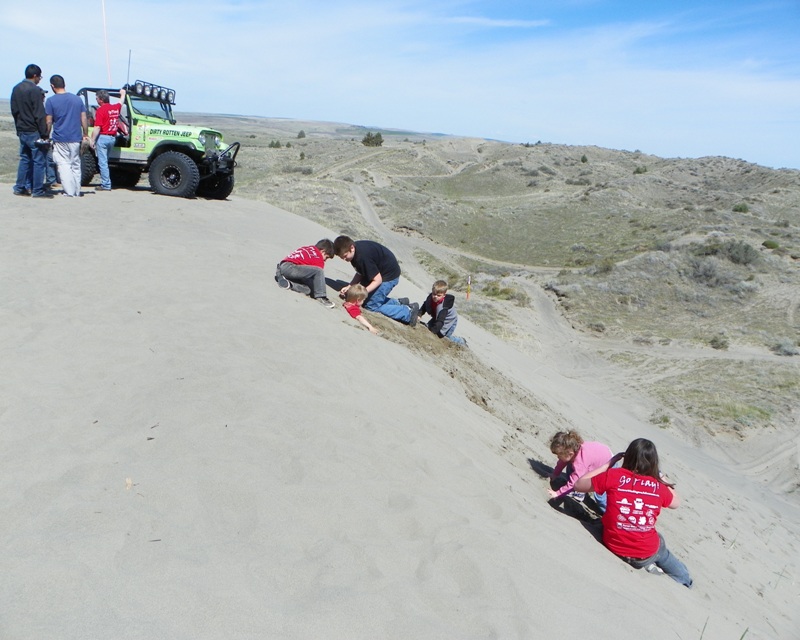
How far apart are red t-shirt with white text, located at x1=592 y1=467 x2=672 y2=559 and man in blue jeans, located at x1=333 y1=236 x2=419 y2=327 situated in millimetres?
4741

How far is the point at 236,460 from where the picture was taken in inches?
161

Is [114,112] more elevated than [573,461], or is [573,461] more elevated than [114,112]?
[114,112]

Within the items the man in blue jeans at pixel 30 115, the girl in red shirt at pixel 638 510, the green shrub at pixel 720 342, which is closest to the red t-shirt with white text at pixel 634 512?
the girl in red shirt at pixel 638 510

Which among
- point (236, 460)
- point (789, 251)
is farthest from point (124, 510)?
point (789, 251)

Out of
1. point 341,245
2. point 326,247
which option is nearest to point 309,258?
point 326,247

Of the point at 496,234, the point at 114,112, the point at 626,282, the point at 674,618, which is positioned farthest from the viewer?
the point at 496,234

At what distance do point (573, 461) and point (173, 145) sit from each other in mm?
11019

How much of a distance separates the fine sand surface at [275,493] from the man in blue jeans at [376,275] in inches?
26.2

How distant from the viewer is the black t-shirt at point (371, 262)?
8.98m

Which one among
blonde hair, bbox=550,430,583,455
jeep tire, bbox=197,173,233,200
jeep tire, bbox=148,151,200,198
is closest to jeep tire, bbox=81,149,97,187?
jeep tire, bbox=148,151,200,198

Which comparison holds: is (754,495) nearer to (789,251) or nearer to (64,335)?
(64,335)

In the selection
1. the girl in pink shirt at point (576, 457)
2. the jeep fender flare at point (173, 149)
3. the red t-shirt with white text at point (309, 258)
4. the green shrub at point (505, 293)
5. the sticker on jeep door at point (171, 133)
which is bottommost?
the green shrub at point (505, 293)

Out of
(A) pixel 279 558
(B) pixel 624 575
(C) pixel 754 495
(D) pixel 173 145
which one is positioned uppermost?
(D) pixel 173 145

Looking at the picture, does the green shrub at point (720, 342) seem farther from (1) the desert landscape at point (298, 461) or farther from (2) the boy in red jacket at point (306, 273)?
(2) the boy in red jacket at point (306, 273)
